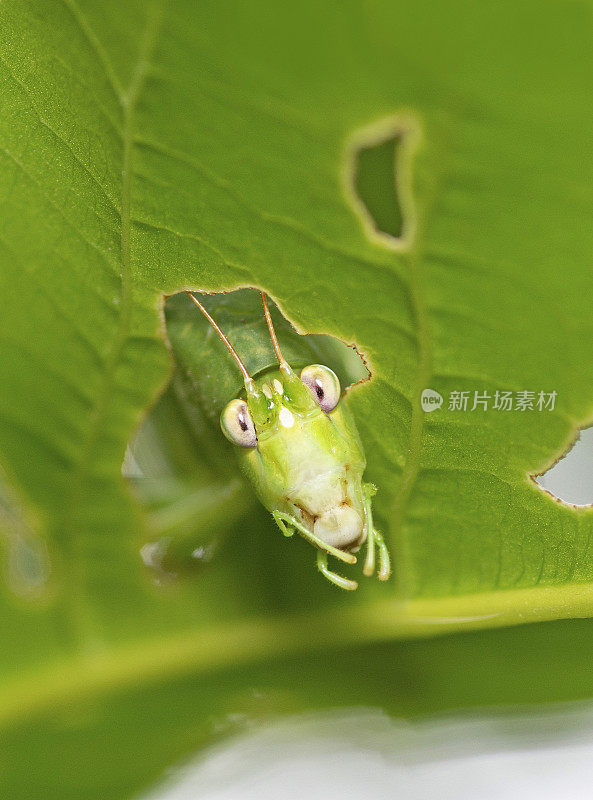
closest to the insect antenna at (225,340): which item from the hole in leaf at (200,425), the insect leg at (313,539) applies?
the hole in leaf at (200,425)

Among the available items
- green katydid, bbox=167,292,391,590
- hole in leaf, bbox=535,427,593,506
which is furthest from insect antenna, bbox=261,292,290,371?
hole in leaf, bbox=535,427,593,506

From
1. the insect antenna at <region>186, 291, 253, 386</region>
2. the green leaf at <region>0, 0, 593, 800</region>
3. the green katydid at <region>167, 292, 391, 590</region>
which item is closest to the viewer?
the green leaf at <region>0, 0, 593, 800</region>

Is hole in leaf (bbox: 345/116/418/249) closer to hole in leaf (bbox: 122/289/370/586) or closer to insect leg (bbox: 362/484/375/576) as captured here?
hole in leaf (bbox: 122/289/370/586)

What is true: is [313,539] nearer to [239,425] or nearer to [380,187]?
[239,425]

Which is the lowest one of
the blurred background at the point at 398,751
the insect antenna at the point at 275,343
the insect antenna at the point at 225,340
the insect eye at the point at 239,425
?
the blurred background at the point at 398,751

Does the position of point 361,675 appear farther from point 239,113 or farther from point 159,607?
point 239,113

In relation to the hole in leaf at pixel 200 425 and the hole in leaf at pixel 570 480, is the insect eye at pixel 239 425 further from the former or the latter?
the hole in leaf at pixel 570 480
